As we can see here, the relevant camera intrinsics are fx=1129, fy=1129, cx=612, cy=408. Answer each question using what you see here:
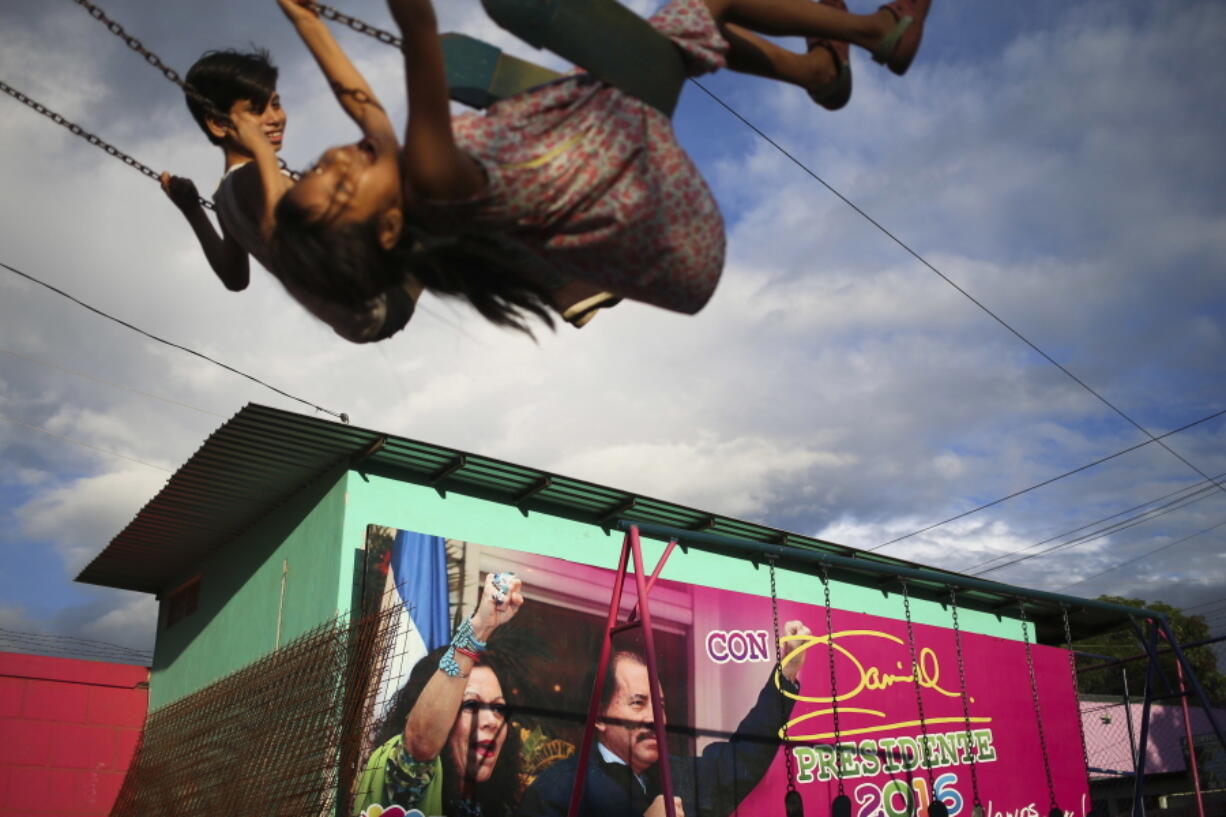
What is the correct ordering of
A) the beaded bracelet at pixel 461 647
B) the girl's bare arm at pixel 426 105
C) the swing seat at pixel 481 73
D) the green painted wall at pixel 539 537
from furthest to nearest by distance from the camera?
the green painted wall at pixel 539 537
the beaded bracelet at pixel 461 647
the swing seat at pixel 481 73
the girl's bare arm at pixel 426 105

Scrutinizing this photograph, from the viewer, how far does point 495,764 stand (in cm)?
839

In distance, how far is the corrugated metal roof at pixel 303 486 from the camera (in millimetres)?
8344

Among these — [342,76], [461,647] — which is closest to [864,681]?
[461,647]

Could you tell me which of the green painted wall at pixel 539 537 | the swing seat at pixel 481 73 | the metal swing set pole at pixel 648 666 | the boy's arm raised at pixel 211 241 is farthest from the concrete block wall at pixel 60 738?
the swing seat at pixel 481 73

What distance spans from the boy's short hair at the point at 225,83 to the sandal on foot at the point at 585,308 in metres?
0.71

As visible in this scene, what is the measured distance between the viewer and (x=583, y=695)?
900 centimetres

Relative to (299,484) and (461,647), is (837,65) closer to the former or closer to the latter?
(461,647)

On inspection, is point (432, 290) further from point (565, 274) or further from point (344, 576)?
point (344, 576)

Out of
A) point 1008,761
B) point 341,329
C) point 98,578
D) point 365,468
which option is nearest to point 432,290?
point 341,329

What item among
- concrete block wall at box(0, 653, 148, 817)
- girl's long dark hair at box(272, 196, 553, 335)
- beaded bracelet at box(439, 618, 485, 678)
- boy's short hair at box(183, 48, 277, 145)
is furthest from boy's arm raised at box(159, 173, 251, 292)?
concrete block wall at box(0, 653, 148, 817)

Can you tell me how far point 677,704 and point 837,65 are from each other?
25.7 feet

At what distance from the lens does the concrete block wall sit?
1016 cm

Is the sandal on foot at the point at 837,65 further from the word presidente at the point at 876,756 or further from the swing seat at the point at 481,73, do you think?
the word presidente at the point at 876,756

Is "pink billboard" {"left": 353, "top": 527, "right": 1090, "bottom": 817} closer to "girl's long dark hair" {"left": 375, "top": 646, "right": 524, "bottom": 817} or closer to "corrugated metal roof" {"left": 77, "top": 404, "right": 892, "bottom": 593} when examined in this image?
"girl's long dark hair" {"left": 375, "top": 646, "right": 524, "bottom": 817}
